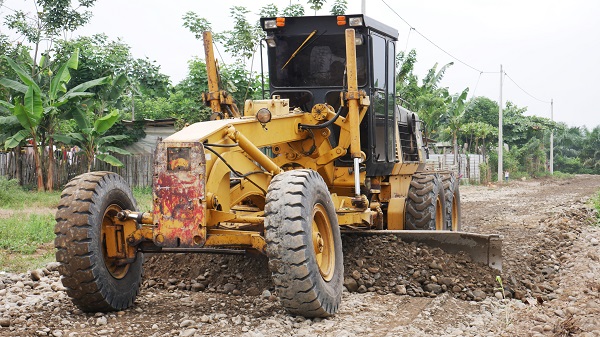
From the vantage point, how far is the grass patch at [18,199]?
674 inches

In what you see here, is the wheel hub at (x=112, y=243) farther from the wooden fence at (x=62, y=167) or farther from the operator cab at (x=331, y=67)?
the wooden fence at (x=62, y=167)

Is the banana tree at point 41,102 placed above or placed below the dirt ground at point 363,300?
above

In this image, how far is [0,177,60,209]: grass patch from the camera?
1711 cm

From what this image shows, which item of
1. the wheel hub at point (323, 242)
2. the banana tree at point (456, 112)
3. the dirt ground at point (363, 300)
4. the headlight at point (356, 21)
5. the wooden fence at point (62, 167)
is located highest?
the banana tree at point (456, 112)

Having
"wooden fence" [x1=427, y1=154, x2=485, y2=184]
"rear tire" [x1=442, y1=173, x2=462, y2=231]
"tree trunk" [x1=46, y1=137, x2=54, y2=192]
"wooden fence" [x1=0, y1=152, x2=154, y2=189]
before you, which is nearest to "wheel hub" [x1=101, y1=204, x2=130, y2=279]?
"rear tire" [x1=442, y1=173, x2=462, y2=231]

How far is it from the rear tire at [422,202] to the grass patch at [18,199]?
10361 millimetres

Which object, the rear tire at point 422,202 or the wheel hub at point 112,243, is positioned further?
the rear tire at point 422,202

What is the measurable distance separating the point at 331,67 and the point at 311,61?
0.27 meters

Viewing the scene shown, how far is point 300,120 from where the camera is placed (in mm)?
7750

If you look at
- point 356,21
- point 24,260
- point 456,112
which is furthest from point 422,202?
point 456,112

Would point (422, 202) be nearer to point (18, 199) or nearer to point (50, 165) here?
point (18, 199)

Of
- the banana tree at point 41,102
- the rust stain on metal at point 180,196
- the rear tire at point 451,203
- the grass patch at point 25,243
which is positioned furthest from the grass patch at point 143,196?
the rust stain on metal at point 180,196

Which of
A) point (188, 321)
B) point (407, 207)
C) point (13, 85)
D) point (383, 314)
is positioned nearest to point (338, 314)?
point (383, 314)

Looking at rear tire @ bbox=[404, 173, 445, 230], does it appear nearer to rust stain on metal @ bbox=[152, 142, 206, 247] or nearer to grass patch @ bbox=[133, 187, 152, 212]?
rust stain on metal @ bbox=[152, 142, 206, 247]
